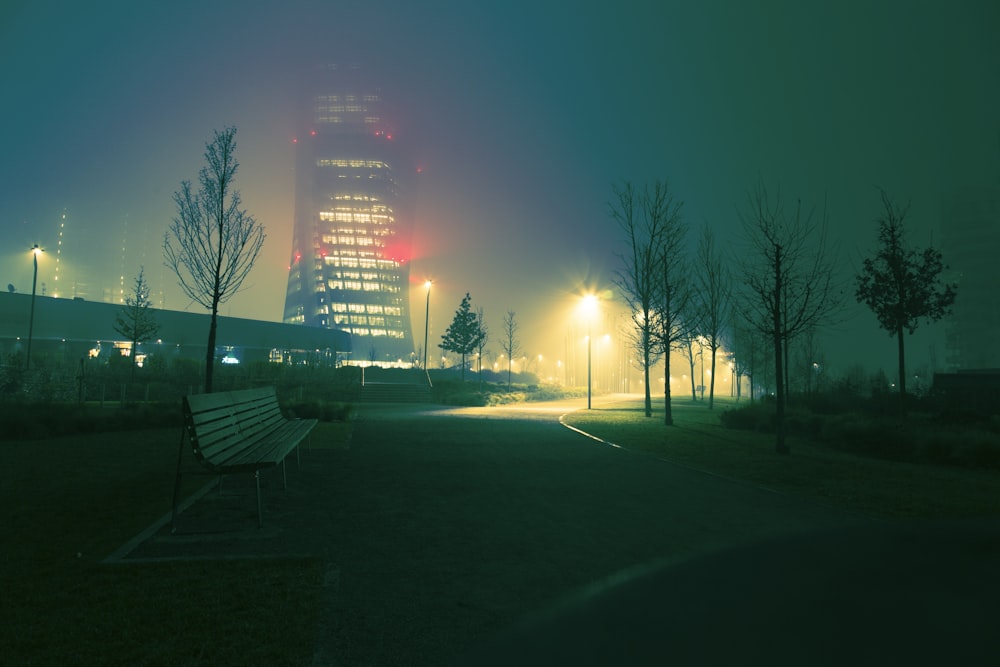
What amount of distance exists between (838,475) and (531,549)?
20.8 feet

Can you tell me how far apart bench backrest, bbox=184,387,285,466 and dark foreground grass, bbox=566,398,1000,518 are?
6.42m

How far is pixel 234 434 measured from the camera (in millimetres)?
6973

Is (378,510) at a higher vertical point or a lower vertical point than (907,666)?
lower

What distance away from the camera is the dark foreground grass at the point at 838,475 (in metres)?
7.04

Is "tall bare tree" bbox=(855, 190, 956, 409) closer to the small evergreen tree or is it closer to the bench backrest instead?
the bench backrest

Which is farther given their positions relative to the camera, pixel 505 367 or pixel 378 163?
pixel 378 163

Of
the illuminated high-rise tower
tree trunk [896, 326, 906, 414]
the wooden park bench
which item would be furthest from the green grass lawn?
the illuminated high-rise tower

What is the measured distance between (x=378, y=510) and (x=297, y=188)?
545 ft

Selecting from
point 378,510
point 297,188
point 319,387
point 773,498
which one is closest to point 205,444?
point 378,510

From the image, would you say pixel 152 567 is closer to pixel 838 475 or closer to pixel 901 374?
pixel 838 475

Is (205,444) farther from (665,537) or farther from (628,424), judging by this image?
(628,424)

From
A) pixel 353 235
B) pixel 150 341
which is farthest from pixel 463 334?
pixel 353 235

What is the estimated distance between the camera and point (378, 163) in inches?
6422

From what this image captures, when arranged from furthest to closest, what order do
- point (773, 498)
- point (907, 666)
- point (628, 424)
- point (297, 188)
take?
1. point (297, 188)
2. point (628, 424)
3. point (773, 498)
4. point (907, 666)
